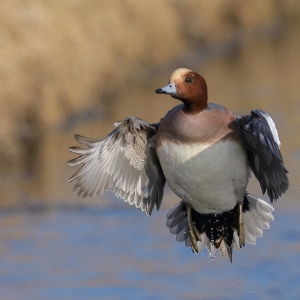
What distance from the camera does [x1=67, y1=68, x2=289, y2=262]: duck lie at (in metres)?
5.19

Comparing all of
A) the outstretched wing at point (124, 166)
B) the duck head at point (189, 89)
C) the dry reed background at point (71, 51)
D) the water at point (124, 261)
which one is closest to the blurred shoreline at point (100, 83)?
the dry reed background at point (71, 51)

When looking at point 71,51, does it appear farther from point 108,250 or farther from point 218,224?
point 218,224

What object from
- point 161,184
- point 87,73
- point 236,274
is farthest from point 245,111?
point 161,184

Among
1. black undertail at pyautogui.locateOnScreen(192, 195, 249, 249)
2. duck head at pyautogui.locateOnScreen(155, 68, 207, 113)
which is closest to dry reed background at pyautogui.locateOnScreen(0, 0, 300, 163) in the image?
black undertail at pyautogui.locateOnScreen(192, 195, 249, 249)

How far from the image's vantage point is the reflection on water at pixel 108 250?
791cm

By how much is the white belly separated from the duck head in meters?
0.22

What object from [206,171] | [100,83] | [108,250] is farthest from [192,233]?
[100,83]

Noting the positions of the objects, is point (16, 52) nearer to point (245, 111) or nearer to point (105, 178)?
point (245, 111)

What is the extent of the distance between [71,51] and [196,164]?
7294 mm

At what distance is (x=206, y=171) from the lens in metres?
5.25

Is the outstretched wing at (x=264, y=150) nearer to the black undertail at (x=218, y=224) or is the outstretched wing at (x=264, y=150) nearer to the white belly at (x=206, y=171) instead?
the white belly at (x=206, y=171)

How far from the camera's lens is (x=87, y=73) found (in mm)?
12508

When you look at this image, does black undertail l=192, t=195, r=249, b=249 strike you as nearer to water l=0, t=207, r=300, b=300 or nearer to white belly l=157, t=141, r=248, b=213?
white belly l=157, t=141, r=248, b=213

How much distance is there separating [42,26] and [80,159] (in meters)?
6.37
